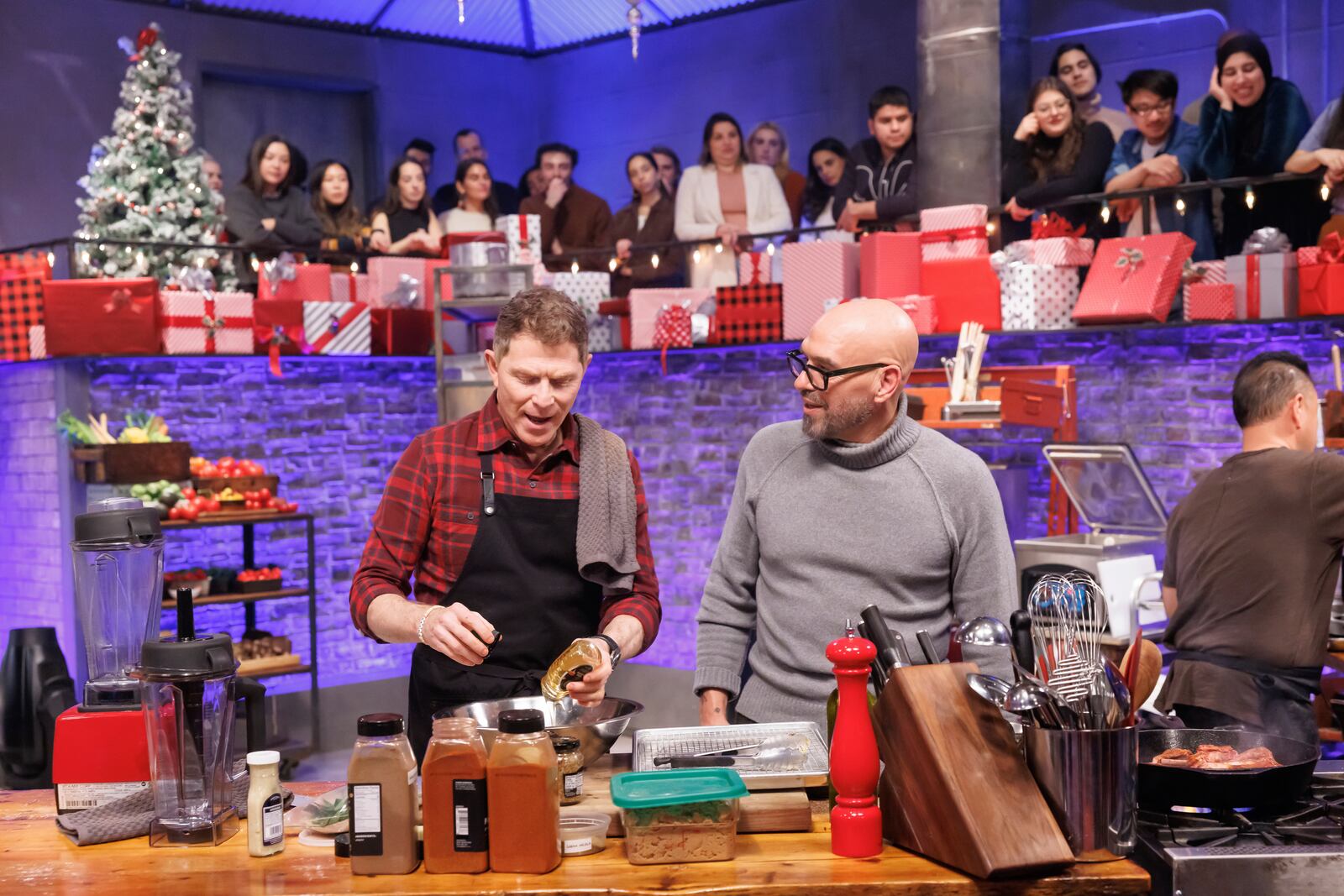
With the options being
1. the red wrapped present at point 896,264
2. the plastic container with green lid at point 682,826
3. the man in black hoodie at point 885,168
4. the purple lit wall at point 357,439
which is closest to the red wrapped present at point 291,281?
the purple lit wall at point 357,439

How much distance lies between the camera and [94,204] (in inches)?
307

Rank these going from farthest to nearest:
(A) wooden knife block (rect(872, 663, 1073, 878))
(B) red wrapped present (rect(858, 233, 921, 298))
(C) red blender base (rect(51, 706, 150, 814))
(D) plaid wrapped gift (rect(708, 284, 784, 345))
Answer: (D) plaid wrapped gift (rect(708, 284, 784, 345)) → (B) red wrapped present (rect(858, 233, 921, 298)) → (C) red blender base (rect(51, 706, 150, 814)) → (A) wooden knife block (rect(872, 663, 1073, 878))

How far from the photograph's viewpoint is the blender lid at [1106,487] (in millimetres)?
5672

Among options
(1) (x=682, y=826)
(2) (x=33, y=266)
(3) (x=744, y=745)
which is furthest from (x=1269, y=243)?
(2) (x=33, y=266)

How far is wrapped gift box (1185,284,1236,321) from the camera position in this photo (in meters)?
5.93

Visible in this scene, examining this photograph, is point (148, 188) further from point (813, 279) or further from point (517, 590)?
point (517, 590)

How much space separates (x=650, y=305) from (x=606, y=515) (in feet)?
16.2

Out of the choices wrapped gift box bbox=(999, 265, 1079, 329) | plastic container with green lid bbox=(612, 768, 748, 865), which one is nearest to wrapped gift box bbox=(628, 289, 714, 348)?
wrapped gift box bbox=(999, 265, 1079, 329)

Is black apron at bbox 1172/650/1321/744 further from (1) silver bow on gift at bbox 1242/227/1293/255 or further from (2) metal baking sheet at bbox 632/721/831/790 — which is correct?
(1) silver bow on gift at bbox 1242/227/1293/255

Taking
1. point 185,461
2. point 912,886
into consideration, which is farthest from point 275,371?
point 912,886

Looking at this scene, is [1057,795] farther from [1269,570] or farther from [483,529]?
[1269,570]

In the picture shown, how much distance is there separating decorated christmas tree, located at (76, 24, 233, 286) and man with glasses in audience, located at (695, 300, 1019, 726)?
547cm

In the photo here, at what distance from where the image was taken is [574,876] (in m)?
2.17

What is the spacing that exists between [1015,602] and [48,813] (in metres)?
1.98
